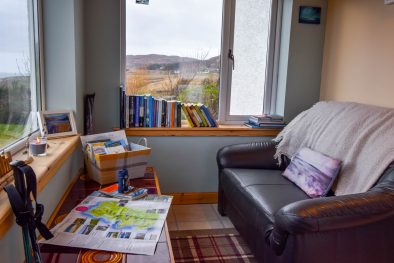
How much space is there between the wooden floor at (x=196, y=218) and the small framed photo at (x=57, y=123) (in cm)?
101

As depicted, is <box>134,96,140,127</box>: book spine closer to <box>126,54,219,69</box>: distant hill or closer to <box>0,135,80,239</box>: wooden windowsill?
<box>126,54,219,69</box>: distant hill

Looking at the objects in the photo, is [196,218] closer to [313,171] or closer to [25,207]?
[313,171]

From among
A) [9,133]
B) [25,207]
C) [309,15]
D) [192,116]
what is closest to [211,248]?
[192,116]

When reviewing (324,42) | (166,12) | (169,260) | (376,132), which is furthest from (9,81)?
(324,42)

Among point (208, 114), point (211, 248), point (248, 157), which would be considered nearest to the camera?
point (211, 248)

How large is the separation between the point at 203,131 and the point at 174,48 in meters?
0.74

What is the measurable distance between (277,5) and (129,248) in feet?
8.37

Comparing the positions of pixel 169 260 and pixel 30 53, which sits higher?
pixel 30 53

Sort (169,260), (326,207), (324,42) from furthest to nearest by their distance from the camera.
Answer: (324,42) < (326,207) < (169,260)

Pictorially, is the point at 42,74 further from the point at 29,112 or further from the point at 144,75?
the point at 144,75

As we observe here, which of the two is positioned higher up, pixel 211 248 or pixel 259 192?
pixel 259 192

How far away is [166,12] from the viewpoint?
2887 millimetres

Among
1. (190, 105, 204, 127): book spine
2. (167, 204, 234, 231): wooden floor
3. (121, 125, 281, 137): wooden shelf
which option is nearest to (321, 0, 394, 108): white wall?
(121, 125, 281, 137): wooden shelf

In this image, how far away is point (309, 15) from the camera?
2.93 m
